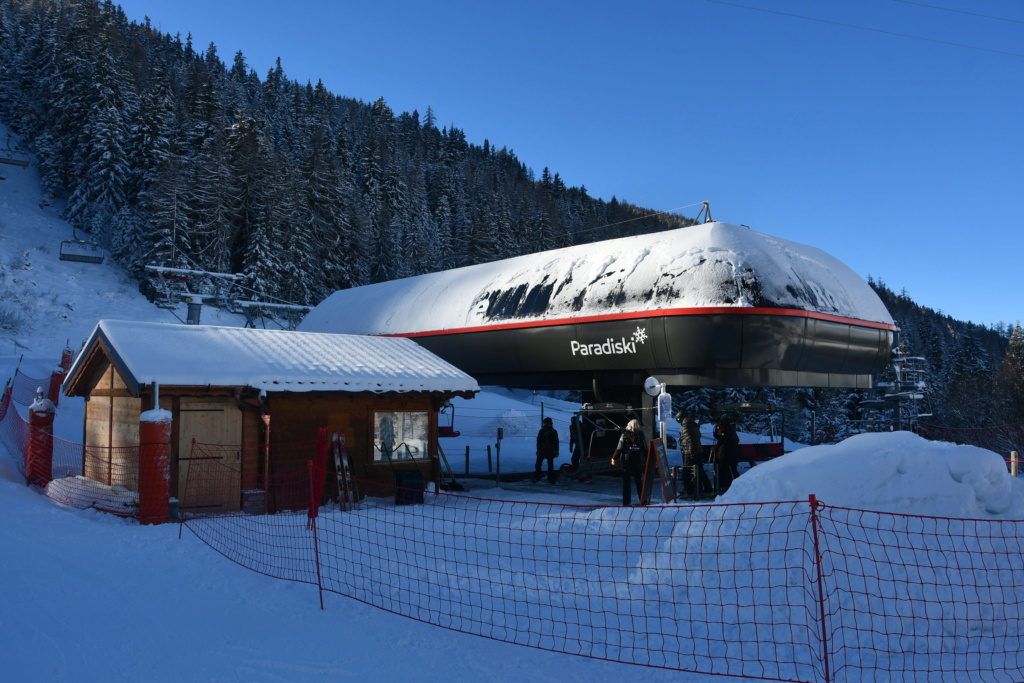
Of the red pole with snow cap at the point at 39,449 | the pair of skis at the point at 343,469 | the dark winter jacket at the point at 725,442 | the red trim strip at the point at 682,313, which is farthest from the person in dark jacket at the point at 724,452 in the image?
the red pole with snow cap at the point at 39,449

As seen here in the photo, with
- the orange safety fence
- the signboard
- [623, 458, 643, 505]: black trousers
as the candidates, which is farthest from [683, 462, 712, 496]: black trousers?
the orange safety fence

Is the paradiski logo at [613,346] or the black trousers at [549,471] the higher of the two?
the paradiski logo at [613,346]

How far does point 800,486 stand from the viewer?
294 inches

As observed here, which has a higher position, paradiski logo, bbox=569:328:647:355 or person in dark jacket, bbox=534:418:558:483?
paradiski logo, bbox=569:328:647:355

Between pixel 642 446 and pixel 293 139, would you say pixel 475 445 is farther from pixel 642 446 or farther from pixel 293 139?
pixel 293 139

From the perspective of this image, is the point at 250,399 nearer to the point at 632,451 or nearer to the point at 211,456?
the point at 211,456

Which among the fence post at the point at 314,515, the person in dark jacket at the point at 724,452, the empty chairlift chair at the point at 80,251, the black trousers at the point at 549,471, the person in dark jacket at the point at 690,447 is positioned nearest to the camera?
the fence post at the point at 314,515

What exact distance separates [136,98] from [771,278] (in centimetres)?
5927

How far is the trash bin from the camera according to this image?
14.2m

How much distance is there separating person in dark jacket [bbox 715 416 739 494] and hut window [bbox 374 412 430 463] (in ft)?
20.6

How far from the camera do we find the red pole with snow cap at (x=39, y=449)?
47.9ft

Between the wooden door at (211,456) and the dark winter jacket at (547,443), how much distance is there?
26.7 ft

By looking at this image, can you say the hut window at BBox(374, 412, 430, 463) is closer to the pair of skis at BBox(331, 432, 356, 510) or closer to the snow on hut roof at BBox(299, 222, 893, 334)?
the pair of skis at BBox(331, 432, 356, 510)

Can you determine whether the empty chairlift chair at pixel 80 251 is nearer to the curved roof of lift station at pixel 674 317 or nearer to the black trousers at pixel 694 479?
the curved roof of lift station at pixel 674 317
